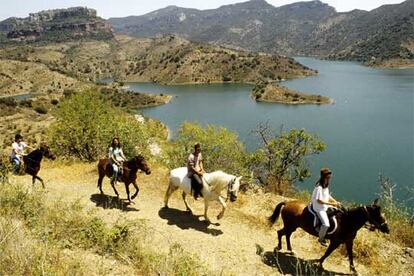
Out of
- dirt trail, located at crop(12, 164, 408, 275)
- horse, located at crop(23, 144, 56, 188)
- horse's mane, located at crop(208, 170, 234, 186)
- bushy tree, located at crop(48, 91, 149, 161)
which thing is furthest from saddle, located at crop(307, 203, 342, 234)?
bushy tree, located at crop(48, 91, 149, 161)

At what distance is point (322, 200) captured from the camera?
37.0ft

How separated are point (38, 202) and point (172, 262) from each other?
17.9 feet

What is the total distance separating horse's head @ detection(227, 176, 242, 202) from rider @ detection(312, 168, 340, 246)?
2742 millimetres

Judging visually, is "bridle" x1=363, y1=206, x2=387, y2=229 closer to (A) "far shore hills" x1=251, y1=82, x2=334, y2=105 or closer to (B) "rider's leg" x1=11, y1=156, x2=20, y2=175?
(B) "rider's leg" x1=11, y1=156, x2=20, y2=175

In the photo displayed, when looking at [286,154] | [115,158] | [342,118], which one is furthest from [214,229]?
[342,118]

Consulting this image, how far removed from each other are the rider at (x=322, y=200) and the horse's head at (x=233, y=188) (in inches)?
108

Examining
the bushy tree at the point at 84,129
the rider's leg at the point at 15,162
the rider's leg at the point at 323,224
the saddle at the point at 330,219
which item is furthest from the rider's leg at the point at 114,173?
the bushy tree at the point at 84,129

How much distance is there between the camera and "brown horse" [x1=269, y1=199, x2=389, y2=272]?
1099cm

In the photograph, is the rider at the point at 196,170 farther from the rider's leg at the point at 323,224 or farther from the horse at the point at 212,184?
the rider's leg at the point at 323,224

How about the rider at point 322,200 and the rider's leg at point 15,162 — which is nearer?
the rider at point 322,200

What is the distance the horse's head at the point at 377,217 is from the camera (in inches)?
429

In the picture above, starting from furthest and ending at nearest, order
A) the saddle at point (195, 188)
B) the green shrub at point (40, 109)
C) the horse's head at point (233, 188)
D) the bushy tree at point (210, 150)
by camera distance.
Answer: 1. the green shrub at point (40, 109)
2. the bushy tree at point (210, 150)
3. the saddle at point (195, 188)
4. the horse's head at point (233, 188)

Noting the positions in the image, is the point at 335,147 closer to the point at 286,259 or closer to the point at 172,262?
the point at 286,259

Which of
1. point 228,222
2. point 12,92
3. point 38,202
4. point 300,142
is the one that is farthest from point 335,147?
point 12,92
